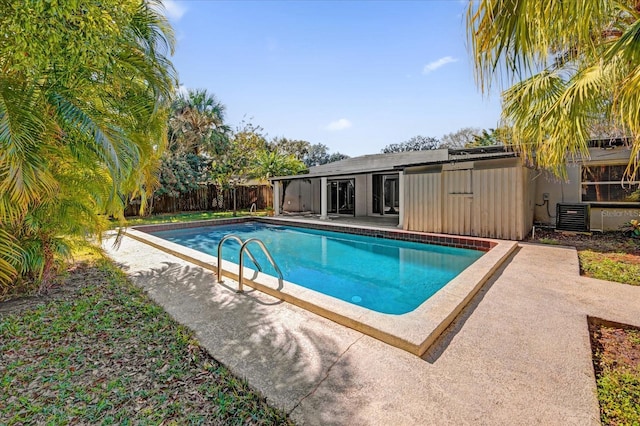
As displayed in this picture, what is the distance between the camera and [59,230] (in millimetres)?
4730

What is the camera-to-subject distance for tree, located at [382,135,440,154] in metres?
41.8

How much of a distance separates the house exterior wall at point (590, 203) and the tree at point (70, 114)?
11391 millimetres

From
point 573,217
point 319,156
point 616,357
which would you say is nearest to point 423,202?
point 573,217

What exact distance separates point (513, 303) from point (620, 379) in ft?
5.34

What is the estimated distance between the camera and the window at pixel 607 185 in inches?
376

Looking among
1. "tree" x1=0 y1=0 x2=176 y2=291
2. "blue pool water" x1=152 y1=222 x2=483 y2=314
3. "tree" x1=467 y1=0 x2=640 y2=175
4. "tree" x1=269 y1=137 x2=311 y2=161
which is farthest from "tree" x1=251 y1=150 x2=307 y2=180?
"tree" x1=269 y1=137 x2=311 y2=161

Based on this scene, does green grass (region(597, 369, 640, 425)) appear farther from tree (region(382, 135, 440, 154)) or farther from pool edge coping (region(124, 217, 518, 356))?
tree (region(382, 135, 440, 154))

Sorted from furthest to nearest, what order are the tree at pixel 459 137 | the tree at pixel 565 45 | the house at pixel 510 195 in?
the tree at pixel 459 137 < the house at pixel 510 195 < the tree at pixel 565 45

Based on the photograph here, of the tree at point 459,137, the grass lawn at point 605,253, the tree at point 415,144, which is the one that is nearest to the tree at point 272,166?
the grass lawn at point 605,253

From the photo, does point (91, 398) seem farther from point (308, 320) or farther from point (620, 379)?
point (620, 379)

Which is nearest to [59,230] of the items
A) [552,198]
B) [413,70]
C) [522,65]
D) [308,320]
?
[308,320]

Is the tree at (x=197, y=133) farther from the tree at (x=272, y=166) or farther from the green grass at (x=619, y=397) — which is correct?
the green grass at (x=619, y=397)

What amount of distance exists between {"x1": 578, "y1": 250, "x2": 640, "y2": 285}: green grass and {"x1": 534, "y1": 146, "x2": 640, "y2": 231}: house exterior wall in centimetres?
339

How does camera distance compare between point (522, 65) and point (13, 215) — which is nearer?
point (522, 65)
